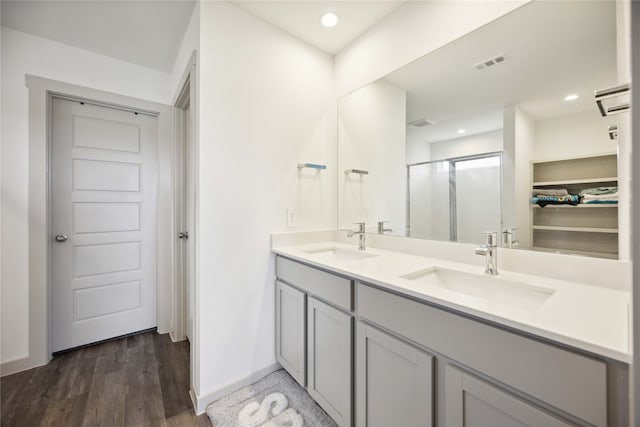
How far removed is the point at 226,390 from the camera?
1608mm

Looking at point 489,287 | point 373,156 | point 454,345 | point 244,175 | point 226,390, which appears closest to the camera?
point 454,345

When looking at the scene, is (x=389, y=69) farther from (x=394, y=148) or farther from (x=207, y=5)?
(x=207, y=5)

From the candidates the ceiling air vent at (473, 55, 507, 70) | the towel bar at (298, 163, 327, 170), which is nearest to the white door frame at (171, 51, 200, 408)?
the towel bar at (298, 163, 327, 170)

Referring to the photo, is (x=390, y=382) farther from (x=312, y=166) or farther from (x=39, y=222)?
(x=39, y=222)

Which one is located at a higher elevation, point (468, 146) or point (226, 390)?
point (468, 146)

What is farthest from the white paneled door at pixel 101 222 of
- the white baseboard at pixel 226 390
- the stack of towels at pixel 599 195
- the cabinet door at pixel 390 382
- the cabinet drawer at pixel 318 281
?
the stack of towels at pixel 599 195

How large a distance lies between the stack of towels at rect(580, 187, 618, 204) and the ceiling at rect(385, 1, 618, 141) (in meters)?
0.29

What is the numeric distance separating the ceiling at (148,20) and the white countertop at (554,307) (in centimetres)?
162

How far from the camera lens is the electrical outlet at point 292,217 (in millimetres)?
1917

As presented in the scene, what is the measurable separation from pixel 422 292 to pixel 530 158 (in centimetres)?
81

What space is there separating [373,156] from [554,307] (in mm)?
1371

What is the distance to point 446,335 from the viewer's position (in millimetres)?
879

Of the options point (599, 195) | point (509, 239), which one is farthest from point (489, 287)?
point (599, 195)

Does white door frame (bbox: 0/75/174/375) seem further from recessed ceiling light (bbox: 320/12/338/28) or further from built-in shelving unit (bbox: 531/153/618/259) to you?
built-in shelving unit (bbox: 531/153/618/259)
